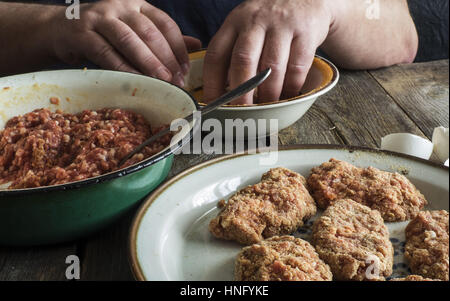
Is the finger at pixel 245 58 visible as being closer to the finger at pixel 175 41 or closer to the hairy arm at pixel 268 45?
the hairy arm at pixel 268 45

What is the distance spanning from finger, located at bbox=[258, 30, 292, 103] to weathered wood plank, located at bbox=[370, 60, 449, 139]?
0.41 m

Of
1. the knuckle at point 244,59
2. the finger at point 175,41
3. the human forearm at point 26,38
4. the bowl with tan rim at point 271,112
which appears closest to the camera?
the bowl with tan rim at point 271,112

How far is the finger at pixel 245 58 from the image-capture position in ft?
3.90

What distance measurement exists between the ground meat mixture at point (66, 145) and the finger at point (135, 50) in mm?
273

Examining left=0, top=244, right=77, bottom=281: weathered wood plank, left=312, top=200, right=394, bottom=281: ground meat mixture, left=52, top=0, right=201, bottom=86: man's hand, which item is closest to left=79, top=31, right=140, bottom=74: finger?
left=52, top=0, right=201, bottom=86: man's hand

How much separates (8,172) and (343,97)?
1.00 meters

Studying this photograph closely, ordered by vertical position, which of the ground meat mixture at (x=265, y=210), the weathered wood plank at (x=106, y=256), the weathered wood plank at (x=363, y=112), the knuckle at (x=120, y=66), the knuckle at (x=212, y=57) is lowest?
the weathered wood plank at (x=106, y=256)

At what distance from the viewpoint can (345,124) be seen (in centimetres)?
127

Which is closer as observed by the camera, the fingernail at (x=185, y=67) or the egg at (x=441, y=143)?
the egg at (x=441, y=143)

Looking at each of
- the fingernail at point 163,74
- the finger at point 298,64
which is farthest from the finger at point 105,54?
the finger at point 298,64

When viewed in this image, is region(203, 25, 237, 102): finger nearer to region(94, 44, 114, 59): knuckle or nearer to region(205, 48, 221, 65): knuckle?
region(205, 48, 221, 65): knuckle

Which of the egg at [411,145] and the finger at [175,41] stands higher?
the finger at [175,41]
